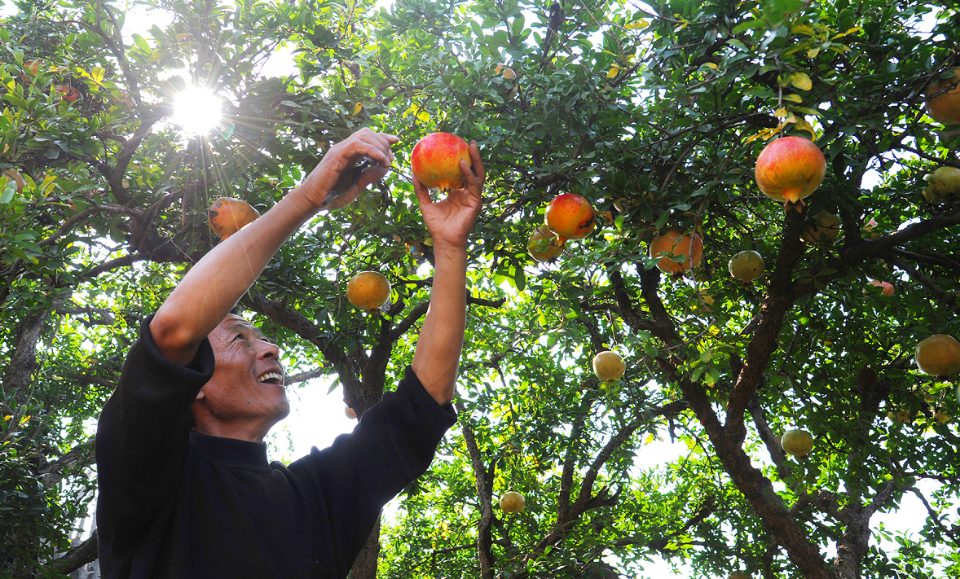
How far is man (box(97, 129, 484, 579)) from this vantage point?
4.04 feet

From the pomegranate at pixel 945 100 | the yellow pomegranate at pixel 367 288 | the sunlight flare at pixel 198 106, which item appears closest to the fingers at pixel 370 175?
the sunlight flare at pixel 198 106

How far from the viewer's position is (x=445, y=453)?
7844mm

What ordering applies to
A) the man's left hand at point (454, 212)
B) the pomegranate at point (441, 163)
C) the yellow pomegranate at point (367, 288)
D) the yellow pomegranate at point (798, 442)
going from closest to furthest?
the man's left hand at point (454, 212), the pomegranate at point (441, 163), the yellow pomegranate at point (367, 288), the yellow pomegranate at point (798, 442)

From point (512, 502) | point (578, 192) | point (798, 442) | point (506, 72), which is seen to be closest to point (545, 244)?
point (578, 192)

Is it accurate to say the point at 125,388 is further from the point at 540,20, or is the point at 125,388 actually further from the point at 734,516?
the point at 734,516

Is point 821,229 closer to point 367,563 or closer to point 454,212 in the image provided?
point 454,212

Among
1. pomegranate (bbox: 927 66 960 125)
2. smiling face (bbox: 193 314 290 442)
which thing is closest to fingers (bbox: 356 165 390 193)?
smiling face (bbox: 193 314 290 442)

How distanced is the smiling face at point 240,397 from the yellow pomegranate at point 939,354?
3.24 m

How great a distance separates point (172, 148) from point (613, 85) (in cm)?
221

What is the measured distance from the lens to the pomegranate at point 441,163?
2062 millimetres

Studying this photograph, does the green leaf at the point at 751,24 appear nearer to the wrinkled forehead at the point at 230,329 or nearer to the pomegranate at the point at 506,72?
the pomegranate at the point at 506,72

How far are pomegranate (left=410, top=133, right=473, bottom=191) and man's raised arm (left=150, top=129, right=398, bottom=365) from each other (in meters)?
0.54

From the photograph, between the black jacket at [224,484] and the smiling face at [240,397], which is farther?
the smiling face at [240,397]

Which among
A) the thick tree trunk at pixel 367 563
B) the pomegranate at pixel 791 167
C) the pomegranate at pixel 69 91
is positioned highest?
the pomegranate at pixel 69 91
